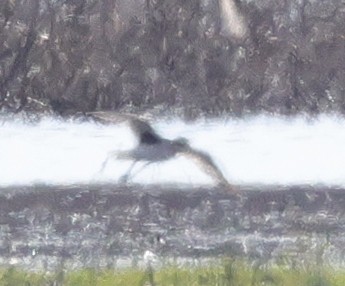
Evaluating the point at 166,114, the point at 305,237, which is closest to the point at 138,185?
the point at 166,114

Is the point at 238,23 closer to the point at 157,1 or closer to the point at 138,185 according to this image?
the point at 157,1

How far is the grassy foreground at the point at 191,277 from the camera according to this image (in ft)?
12.2

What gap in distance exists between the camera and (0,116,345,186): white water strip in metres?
3.74

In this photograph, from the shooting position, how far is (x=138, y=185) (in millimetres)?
3758

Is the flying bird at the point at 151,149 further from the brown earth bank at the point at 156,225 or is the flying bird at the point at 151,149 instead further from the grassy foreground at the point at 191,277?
the grassy foreground at the point at 191,277

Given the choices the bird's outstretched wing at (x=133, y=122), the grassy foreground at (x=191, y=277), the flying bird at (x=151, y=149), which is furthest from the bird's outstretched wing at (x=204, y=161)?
the grassy foreground at (x=191, y=277)

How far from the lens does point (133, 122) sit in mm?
3766

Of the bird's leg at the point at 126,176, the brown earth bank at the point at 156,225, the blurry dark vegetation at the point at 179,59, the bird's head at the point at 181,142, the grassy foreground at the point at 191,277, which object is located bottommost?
the grassy foreground at the point at 191,277

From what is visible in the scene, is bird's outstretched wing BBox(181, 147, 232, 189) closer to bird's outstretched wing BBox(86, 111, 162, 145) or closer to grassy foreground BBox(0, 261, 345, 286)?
bird's outstretched wing BBox(86, 111, 162, 145)

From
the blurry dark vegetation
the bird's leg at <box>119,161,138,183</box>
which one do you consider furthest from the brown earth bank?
the blurry dark vegetation

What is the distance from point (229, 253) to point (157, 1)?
34.1 inches

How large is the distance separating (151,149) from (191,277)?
44 cm

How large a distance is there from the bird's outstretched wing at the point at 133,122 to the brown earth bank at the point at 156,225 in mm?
165

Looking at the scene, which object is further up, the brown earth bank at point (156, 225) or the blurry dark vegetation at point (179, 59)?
the blurry dark vegetation at point (179, 59)
